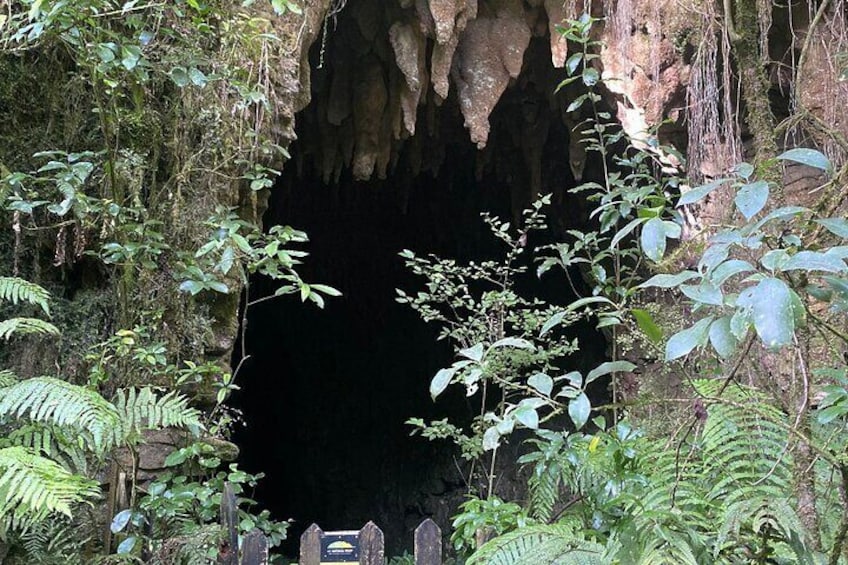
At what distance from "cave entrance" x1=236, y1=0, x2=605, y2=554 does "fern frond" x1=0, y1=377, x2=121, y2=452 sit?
4.25 m

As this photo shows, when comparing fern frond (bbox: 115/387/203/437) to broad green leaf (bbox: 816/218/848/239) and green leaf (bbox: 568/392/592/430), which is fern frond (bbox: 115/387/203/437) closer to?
green leaf (bbox: 568/392/592/430)

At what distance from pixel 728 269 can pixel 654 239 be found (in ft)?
0.46

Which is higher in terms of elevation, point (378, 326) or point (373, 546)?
point (378, 326)

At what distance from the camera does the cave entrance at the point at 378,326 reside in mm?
6801

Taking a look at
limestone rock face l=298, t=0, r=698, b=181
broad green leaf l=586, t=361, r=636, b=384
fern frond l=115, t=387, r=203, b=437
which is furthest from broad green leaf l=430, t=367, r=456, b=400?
limestone rock face l=298, t=0, r=698, b=181

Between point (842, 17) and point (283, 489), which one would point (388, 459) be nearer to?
point (283, 489)

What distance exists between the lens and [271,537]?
8.46 feet

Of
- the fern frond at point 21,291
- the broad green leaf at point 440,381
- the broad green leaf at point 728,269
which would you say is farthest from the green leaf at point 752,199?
the fern frond at point 21,291

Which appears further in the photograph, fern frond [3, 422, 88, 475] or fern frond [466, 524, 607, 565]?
fern frond [3, 422, 88, 475]

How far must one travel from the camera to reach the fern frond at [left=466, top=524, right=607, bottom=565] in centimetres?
159

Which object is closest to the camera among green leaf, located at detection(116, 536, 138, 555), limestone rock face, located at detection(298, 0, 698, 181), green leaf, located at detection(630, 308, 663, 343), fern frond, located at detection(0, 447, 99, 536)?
green leaf, located at detection(630, 308, 663, 343)

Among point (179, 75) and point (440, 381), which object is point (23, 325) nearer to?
point (179, 75)

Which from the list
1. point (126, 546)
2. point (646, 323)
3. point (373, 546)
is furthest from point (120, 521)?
point (646, 323)

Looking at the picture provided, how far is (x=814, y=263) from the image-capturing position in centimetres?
92
